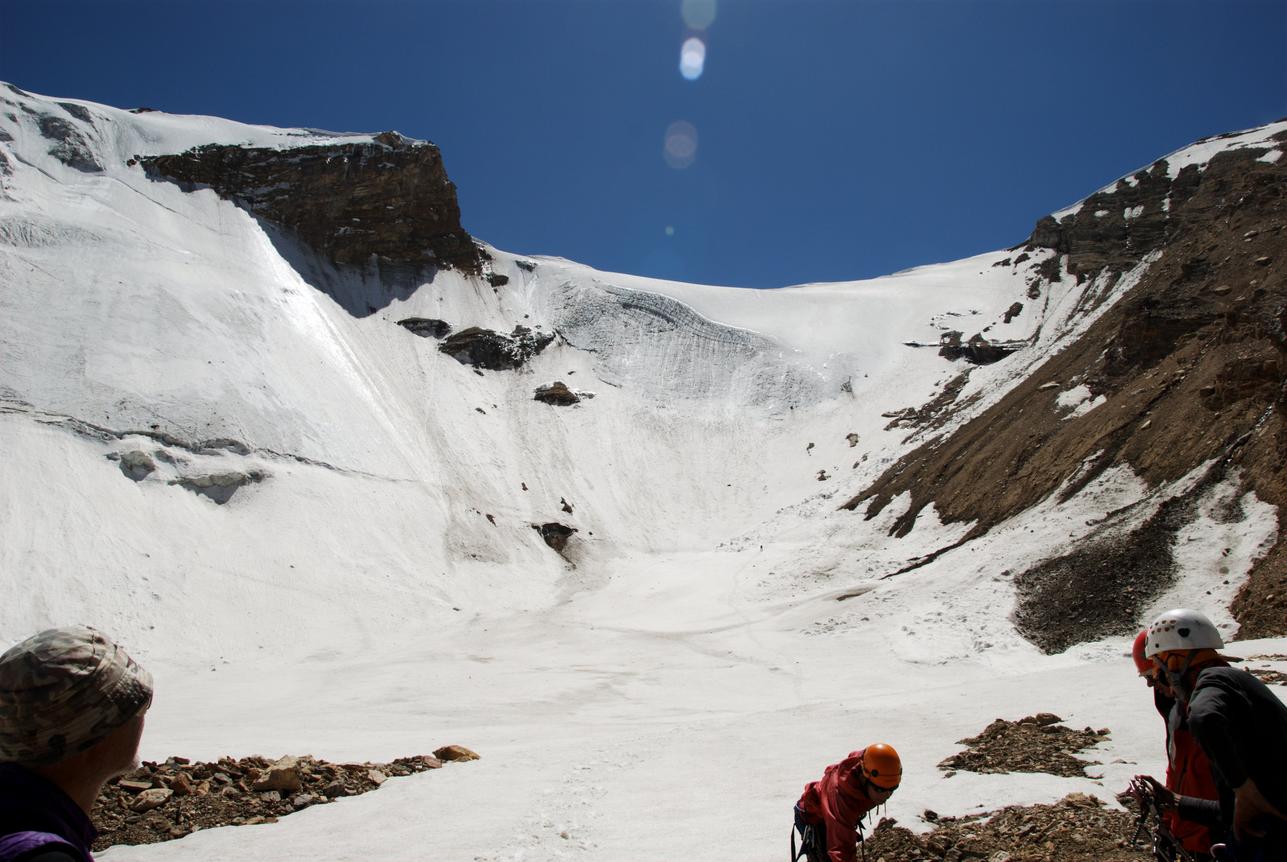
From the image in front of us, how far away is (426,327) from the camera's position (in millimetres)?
59438

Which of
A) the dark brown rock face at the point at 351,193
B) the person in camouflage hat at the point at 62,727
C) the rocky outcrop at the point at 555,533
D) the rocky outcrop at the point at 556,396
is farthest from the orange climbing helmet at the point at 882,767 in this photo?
the dark brown rock face at the point at 351,193

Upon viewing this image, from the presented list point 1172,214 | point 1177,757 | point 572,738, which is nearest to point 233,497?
point 572,738

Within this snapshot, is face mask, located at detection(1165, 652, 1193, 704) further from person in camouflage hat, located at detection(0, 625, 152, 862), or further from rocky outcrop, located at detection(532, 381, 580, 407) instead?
rocky outcrop, located at detection(532, 381, 580, 407)

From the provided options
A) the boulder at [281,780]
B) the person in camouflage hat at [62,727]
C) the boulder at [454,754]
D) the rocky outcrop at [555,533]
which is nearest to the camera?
the person in camouflage hat at [62,727]

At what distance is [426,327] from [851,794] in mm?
58468

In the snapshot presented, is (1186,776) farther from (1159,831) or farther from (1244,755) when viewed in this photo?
(1244,755)

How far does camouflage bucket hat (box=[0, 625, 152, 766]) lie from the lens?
7.11ft

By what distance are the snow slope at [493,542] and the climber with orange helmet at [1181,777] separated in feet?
9.70

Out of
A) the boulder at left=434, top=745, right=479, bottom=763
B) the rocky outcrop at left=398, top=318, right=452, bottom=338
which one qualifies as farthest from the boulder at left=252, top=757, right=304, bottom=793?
the rocky outcrop at left=398, top=318, right=452, bottom=338

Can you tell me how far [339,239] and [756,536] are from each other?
45.1 m

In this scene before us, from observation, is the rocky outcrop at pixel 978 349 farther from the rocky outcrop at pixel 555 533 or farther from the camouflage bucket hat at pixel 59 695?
the camouflage bucket hat at pixel 59 695

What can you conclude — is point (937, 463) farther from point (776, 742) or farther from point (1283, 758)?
point (1283, 758)

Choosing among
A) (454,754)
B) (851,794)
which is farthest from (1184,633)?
(454,754)

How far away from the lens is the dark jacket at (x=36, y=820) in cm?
185
